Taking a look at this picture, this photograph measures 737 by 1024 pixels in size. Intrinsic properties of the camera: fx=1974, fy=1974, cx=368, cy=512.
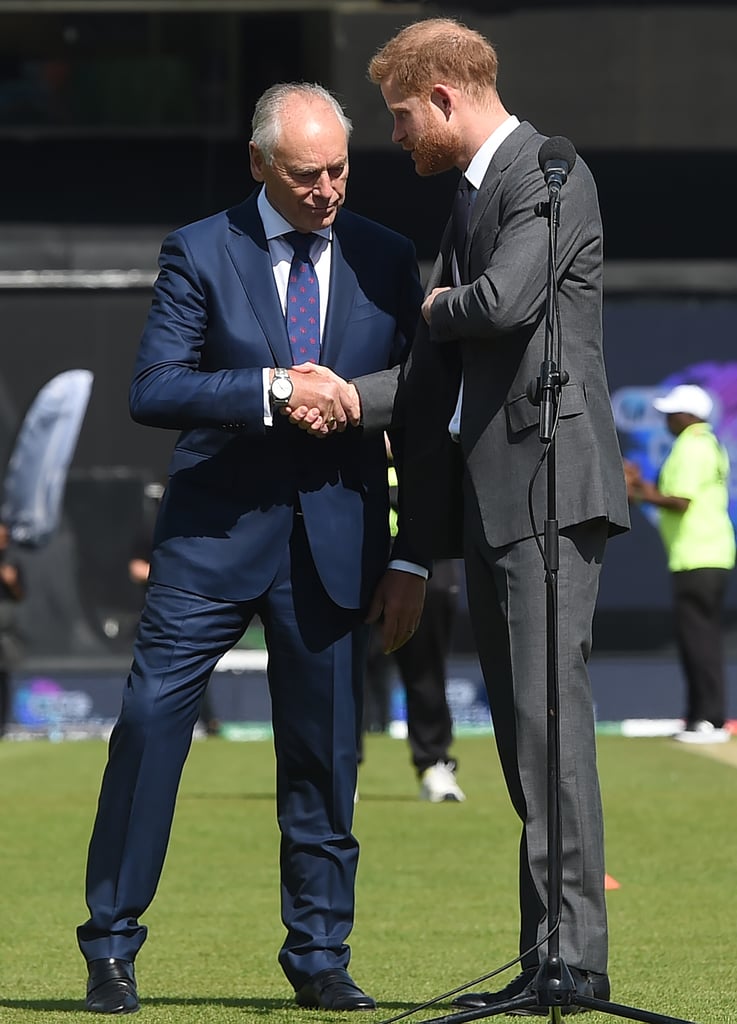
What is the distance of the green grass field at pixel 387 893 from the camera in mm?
5297

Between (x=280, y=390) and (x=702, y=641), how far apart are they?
914cm

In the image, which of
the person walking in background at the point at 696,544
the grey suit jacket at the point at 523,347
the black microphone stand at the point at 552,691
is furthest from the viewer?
the person walking in background at the point at 696,544

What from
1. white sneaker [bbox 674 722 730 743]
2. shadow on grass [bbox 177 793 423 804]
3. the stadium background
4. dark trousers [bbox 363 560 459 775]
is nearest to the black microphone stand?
dark trousers [bbox 363 560 459 775]

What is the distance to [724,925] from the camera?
6.54m

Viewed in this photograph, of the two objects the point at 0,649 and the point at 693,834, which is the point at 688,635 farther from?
the point at 0,649

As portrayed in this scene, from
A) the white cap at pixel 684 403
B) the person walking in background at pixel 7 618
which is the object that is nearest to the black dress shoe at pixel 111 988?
the white cap at pixel 684 403

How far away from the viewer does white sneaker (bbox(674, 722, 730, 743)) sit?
13.4 meters

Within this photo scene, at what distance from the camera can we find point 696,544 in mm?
13867

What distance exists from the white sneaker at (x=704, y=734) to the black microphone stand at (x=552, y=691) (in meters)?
9.10

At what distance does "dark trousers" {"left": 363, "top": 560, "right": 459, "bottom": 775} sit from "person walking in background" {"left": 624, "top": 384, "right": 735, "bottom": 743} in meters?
2.94

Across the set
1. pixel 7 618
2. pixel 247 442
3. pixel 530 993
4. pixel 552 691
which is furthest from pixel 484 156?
pixel 7 618

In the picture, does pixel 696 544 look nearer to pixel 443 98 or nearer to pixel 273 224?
pixel 273 224

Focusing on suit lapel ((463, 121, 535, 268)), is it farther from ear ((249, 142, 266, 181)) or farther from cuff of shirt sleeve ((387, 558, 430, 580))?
cuff of shirt sleeve ((387, 558, 430, 580))

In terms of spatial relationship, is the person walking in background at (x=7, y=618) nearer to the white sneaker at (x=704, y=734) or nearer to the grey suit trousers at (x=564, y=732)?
the white sneaker at (x=704, y=734)
